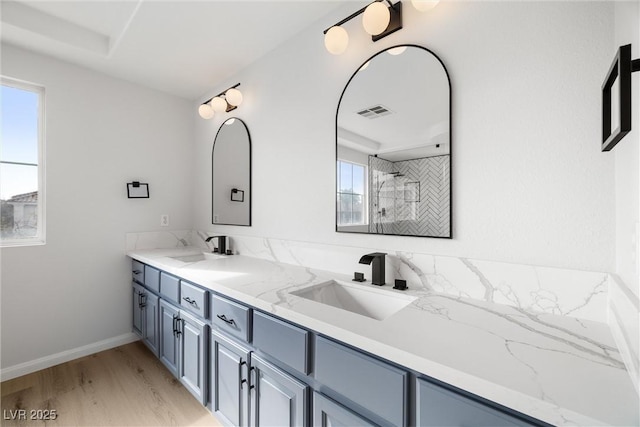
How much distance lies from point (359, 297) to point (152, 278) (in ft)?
5.67

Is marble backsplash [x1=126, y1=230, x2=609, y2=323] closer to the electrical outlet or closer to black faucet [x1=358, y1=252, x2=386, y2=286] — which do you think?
black faucet [x1=358, y1=252, x2=386, y2=286]

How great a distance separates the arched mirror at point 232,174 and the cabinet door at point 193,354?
2.89 feet

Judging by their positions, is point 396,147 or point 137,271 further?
point 137,271

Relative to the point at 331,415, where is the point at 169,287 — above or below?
above

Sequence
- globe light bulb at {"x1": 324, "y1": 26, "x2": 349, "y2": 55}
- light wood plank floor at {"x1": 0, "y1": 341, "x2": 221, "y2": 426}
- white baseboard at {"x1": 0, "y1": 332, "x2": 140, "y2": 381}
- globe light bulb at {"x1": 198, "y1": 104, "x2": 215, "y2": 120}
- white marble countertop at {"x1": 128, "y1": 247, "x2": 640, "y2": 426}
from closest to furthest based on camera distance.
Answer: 1. white marble countertop at {"x1": 128, "y1": 247, "x2": 640, "y2": 426}
2. globe light bulb at {"x1": 324, "y1": 26, "x2": 349, "y2": 55}
3. light wood plank floor at {"x1": 0, "y1": 341, "x2": 221, "y2": 426}
4. white baseboard at {"x1": 0, "y1": 332, "x2": 140, "y2": 381}
5. globe light bulb at {"x1": 198, "y1": 104, "x2": 215, "y2": 120}

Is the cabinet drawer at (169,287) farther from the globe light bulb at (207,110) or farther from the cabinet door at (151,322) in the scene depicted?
the globe light bulb at (207,110)

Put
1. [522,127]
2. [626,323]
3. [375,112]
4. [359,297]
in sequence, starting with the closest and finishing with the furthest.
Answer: [626,323]
[522,127]
[359,297]
[375,112]

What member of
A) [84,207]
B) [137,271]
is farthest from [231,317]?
[84,207]

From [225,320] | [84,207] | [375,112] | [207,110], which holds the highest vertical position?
[207,110]

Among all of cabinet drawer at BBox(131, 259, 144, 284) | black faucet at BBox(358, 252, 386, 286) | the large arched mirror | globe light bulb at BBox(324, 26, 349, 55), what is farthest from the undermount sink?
globe light bulb at BBox(324, 26, 349, 55)

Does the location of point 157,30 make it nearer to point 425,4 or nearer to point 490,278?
point 425,4

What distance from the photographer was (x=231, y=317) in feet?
4.75

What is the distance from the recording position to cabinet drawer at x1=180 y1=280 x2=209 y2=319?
5.37 feet

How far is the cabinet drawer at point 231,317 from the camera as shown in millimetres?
1360
